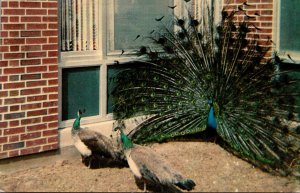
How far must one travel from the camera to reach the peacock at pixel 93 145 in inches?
251

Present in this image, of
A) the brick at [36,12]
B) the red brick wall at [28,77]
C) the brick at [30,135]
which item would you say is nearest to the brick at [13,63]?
the red brick wall at [28,77]

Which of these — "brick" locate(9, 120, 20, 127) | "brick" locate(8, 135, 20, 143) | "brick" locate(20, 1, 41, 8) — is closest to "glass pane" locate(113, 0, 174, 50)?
"brick" locate(20, 1, 41, 8)

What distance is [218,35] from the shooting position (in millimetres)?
8055

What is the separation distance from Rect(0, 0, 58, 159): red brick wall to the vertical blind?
1.17 feet

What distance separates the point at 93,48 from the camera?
7215 mm

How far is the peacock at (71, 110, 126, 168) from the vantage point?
20.9 feet

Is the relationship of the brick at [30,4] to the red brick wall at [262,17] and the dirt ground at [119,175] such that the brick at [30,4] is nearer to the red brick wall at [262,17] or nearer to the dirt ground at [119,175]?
the dirt ground at [119,175]

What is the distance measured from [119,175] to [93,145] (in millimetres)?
489

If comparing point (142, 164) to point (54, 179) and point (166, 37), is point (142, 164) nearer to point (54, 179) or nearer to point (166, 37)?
point (54, 179)

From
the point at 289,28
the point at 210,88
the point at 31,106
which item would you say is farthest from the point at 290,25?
the point at 31,106

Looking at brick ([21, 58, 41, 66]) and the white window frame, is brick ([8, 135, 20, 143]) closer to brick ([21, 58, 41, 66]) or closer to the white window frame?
brick ([21, 58, 41, 66])

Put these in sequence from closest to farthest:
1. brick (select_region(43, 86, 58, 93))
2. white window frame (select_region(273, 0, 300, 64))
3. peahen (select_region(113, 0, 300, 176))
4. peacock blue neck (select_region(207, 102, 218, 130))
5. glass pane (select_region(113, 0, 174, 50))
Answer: brick (select_region(43, 86, 58, 93))
peahen (select_region(113, 0, 300, 176))
peacock blue neck (select_region(207, 102, 218, 130))
glass pane (select_region(113, 0, 174, 50))
white window frame (select_region(273, 0, 300, 64))

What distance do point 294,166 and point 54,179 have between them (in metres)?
2.93

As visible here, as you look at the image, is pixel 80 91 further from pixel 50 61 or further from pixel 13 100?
pixel 13 100
